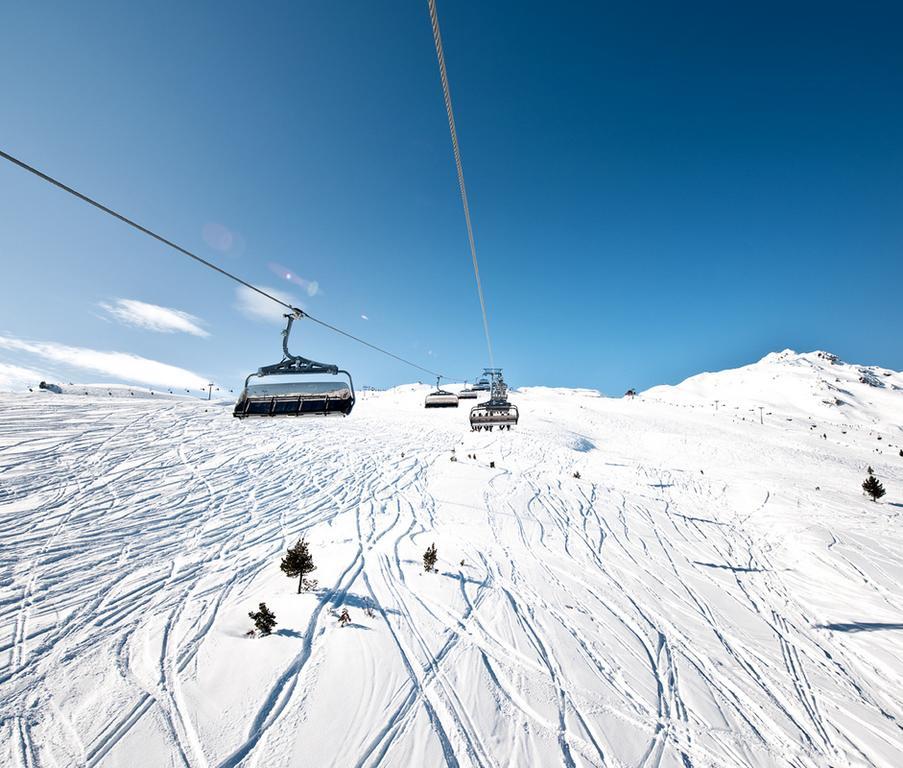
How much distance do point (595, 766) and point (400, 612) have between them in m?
4.13

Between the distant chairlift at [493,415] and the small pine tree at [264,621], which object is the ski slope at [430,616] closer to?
the small pine tree at [264,621]

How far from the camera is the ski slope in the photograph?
490cm

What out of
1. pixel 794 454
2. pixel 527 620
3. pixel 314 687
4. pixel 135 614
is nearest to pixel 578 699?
pixel 527 620

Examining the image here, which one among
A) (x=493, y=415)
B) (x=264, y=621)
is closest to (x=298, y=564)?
(x=264, y=621)

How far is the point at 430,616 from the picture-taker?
7.34 meters

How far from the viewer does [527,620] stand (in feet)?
24.4

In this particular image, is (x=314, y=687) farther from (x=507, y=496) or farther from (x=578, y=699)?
(x=507, y=496)

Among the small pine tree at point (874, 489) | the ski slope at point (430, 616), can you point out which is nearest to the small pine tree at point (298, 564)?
the ski slope at point (430, 616)

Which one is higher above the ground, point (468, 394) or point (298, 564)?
point (468, 394)

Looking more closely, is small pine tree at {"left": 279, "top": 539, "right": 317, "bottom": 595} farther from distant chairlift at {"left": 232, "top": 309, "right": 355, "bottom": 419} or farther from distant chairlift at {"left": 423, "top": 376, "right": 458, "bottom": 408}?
distant chairlift at {"left": 423, "top": 376, "right": 458, "bottom": 408}

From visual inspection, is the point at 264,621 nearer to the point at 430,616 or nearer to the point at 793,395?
the point at 430,616

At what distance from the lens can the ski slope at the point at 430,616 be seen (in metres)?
4.90

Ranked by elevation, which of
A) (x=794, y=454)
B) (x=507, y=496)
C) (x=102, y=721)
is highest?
(x=794, y=454)

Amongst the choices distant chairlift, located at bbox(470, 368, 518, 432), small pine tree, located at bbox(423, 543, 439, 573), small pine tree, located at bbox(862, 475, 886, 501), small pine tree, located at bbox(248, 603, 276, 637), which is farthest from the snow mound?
small pine tree, located at bbox(248, 603, 276, 637)
